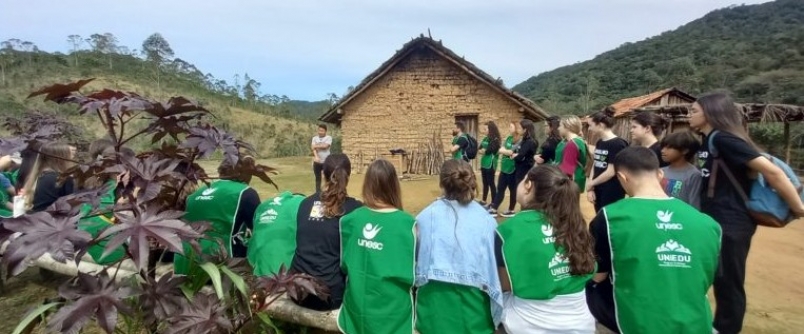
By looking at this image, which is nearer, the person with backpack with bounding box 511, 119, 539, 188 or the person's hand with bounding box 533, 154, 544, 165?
the person's hand with bounding box 533, 154, 544, 165

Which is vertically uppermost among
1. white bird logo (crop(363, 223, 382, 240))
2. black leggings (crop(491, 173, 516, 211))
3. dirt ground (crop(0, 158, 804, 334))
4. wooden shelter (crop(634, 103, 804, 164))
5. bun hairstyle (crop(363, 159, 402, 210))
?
wooden shelter (crop(634, 103, 804, 164))

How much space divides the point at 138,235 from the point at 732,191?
299cm

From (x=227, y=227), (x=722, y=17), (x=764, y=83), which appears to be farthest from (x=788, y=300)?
(x=722, y=17)

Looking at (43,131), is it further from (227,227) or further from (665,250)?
(665,250)

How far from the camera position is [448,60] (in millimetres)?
12719

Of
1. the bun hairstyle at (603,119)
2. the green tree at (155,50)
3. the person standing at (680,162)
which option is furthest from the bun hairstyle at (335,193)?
the green tree at (155,50)

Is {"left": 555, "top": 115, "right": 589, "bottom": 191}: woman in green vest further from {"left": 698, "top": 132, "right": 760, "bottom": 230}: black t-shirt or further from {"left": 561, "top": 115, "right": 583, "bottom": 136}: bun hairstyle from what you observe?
{"left": 698, "top": 132, "right": 760, "bottom": 230}: black t-shirt

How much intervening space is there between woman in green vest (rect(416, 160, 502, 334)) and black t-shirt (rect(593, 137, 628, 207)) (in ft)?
8.24

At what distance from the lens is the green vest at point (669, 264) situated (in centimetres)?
208

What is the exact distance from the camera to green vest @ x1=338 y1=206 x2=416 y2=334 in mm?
2307

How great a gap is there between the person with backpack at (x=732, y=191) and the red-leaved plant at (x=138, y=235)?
2.30 m

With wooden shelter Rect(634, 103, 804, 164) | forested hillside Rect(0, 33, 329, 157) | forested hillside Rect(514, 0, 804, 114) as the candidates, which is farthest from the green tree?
wooden shelter Rect(634, 103, 804, 164)

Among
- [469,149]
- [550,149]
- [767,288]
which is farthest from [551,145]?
[767,288]

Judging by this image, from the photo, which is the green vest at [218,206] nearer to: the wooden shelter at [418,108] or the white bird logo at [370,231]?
the white bird logo at [370,231]
